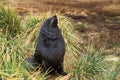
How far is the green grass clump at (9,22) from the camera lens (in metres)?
8.37

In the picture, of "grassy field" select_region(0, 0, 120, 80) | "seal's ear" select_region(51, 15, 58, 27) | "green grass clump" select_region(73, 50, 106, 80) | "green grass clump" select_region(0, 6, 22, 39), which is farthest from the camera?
"green grass clump" select_region(0, 6, 22, 39)

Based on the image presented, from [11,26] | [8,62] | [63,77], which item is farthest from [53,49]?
[11,26]

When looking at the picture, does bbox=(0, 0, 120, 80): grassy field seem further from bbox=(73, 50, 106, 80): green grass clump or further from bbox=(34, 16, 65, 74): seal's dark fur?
bbox=(34, 16, 65, 74): seal's dark fur

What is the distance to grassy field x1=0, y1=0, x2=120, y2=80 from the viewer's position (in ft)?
20.8

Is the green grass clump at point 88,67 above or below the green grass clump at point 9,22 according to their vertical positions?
below

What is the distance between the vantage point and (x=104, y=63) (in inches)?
303

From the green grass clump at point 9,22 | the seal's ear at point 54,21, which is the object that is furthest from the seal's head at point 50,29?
the green grass clump at point 9,22

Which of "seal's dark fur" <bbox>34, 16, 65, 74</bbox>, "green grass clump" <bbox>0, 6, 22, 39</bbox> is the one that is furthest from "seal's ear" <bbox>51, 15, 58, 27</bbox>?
"green grass clump" <bbox>0, 6, 22, 39</bbox>

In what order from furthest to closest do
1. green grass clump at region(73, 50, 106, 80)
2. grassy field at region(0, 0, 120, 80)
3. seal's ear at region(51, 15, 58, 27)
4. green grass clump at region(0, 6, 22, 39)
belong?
green grass clump at region(0, 6, 22, 39) < green grass clump at region(73, 50, 106, 80) < seal's ear at region(51, 15, 58, 27) < grassy field at region(0, 0, 120, 80)

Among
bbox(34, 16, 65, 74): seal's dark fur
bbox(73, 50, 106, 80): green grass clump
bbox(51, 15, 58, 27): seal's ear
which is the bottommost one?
bbox(73, 50, 106, 80): green grass clump

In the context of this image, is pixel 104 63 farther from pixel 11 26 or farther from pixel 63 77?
pixel 11 26

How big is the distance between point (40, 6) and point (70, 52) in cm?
334

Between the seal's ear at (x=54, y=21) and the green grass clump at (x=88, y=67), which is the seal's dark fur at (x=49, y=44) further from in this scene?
the green grass clump at (x=88, y=67)

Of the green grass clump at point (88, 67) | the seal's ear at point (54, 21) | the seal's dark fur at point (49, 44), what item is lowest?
the green grass clump at point (88, 67)
